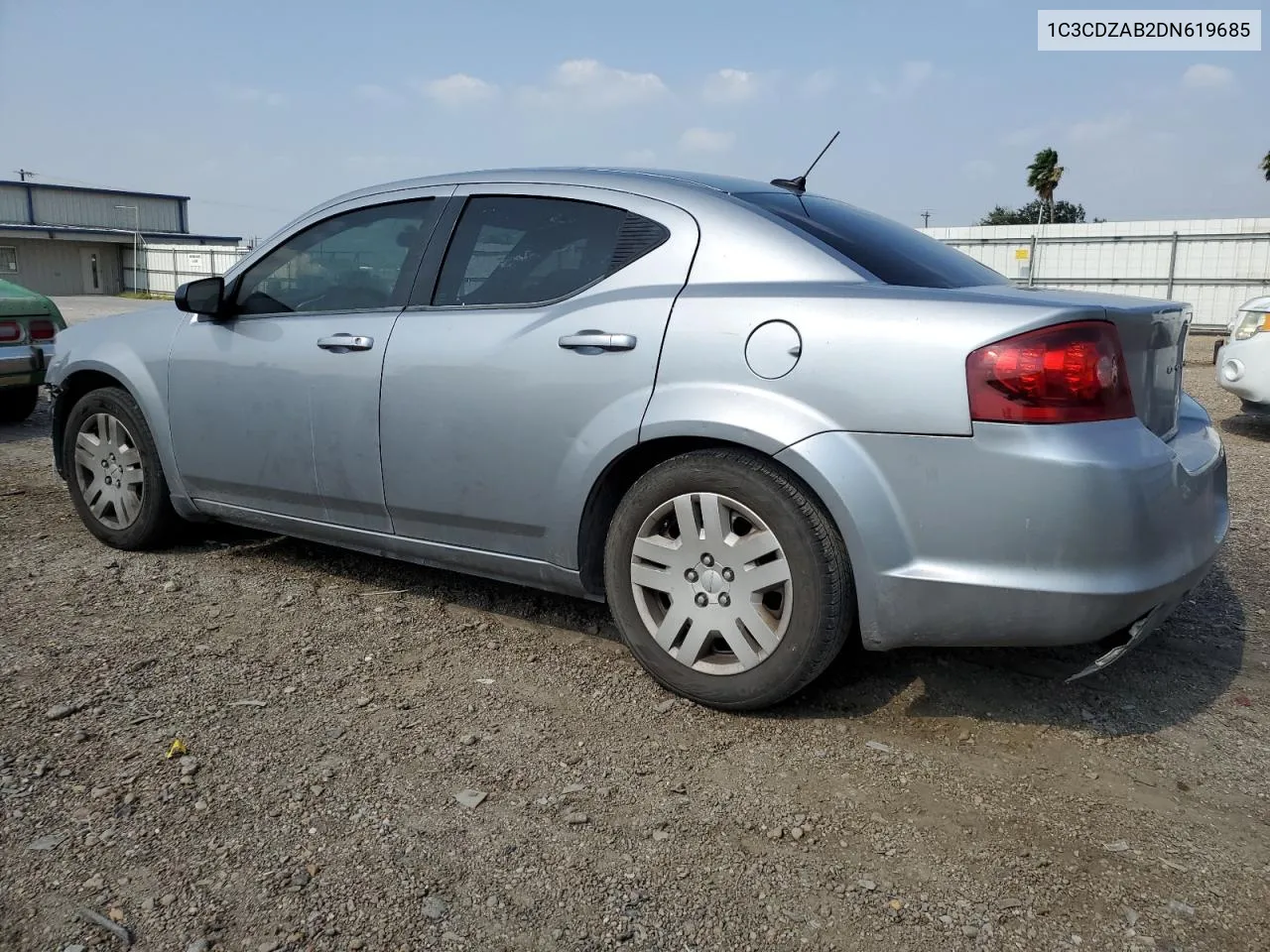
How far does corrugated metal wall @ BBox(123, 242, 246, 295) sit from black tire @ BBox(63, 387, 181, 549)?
133 ft

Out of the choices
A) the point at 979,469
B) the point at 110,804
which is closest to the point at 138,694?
the point at 110,804

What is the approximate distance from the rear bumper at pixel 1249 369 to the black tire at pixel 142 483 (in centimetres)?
729

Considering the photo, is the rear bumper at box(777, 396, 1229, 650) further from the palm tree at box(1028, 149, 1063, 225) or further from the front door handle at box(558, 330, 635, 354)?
the palm tree at box(1028, 149, 1063, 225)

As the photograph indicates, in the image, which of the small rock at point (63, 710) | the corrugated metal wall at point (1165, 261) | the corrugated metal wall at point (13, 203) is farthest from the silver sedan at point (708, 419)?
the corrugated metal wall at point (13, 203)

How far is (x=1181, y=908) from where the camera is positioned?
2125 mm

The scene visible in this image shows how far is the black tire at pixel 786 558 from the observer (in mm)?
2775

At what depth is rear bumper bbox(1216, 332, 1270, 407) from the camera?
750 cm

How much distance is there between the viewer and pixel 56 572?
4305 mm

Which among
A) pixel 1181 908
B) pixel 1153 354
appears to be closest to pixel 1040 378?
pixel 1153 354

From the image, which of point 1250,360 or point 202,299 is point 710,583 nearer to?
point 202,299

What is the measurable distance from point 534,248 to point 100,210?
199 ft

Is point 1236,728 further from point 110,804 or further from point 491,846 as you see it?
point 110,804

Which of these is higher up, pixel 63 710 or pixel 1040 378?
pixel 1040 378

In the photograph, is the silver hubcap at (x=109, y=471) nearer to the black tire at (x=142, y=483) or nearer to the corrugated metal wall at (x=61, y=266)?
the black tire at (x=142, y=483)
